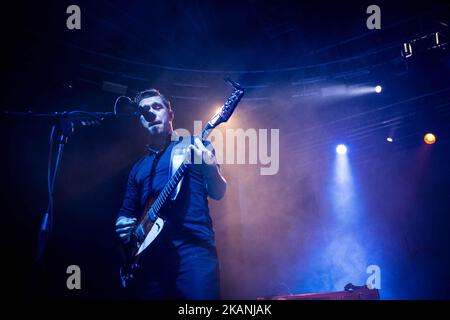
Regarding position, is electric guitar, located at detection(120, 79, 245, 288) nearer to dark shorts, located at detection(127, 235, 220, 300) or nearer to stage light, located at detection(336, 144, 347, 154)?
dark shorts, located at detection(127, 235, 220, 300)

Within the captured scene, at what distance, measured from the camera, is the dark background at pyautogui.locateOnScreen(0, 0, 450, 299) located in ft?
11.3

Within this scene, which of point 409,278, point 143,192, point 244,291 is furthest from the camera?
point 409,278

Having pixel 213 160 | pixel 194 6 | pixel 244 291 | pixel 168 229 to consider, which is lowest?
pixel 244 291

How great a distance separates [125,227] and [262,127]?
3.30 m

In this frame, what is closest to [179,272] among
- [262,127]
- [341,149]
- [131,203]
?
[131,203]

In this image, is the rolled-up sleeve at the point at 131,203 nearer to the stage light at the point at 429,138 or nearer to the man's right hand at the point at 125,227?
the man's right hand at the point at 125,227

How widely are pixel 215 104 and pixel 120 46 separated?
1503 millimetres

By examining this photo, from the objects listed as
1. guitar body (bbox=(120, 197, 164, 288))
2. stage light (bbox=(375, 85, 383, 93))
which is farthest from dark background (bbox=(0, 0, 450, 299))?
guitar body (bbox=(120, 197, 164, 288))

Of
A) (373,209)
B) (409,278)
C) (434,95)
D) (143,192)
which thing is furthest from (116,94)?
(409,278)

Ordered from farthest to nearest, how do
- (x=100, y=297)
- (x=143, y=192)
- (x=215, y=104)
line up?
(x=215, y=104)
(x=100, y=297)
(x=143, y=192)

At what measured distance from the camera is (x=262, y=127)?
5660 mm

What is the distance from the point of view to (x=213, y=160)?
264 cm

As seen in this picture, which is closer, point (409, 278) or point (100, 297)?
point (100, 297)
